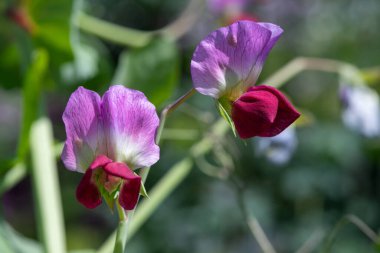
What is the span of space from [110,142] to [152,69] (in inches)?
12.0

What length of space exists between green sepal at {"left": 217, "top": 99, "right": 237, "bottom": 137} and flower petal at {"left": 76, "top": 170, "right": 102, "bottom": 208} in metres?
0.08

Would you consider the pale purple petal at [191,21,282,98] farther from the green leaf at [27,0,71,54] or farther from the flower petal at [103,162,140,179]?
the green leaf at [27,0,71,54]

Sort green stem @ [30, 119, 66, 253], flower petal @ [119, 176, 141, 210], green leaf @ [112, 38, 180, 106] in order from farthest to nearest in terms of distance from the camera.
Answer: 1. green leaf @ [112, 38, 180, 106]
2. green stem @ [30, 119, 66, 253]
3. flower petal @ [119, 176, 141, 210]

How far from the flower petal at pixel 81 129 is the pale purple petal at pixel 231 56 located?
0.19 feet

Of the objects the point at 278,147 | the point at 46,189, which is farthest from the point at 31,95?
the point at 278,147

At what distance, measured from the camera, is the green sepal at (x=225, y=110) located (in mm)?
420

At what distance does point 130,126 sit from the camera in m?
0.41

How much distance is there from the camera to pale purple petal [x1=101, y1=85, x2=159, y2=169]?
1.30 feet

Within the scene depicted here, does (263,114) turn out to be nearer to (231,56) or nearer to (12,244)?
(231,56)

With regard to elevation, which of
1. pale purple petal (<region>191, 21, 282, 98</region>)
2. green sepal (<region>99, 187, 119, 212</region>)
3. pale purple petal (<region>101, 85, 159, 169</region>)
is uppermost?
pale purple petal (<region>191, 21, 282, 98</region>)

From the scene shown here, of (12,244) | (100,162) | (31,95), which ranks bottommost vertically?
(12,244)

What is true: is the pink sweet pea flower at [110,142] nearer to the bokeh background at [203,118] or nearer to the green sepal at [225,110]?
the green sepal at [225,110]

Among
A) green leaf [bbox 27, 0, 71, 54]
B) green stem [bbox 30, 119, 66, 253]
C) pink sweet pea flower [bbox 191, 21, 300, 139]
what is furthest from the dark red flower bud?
green leaf [bbox 27, 0, 71, 54]

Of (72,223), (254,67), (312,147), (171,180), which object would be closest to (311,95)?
(312,147)
